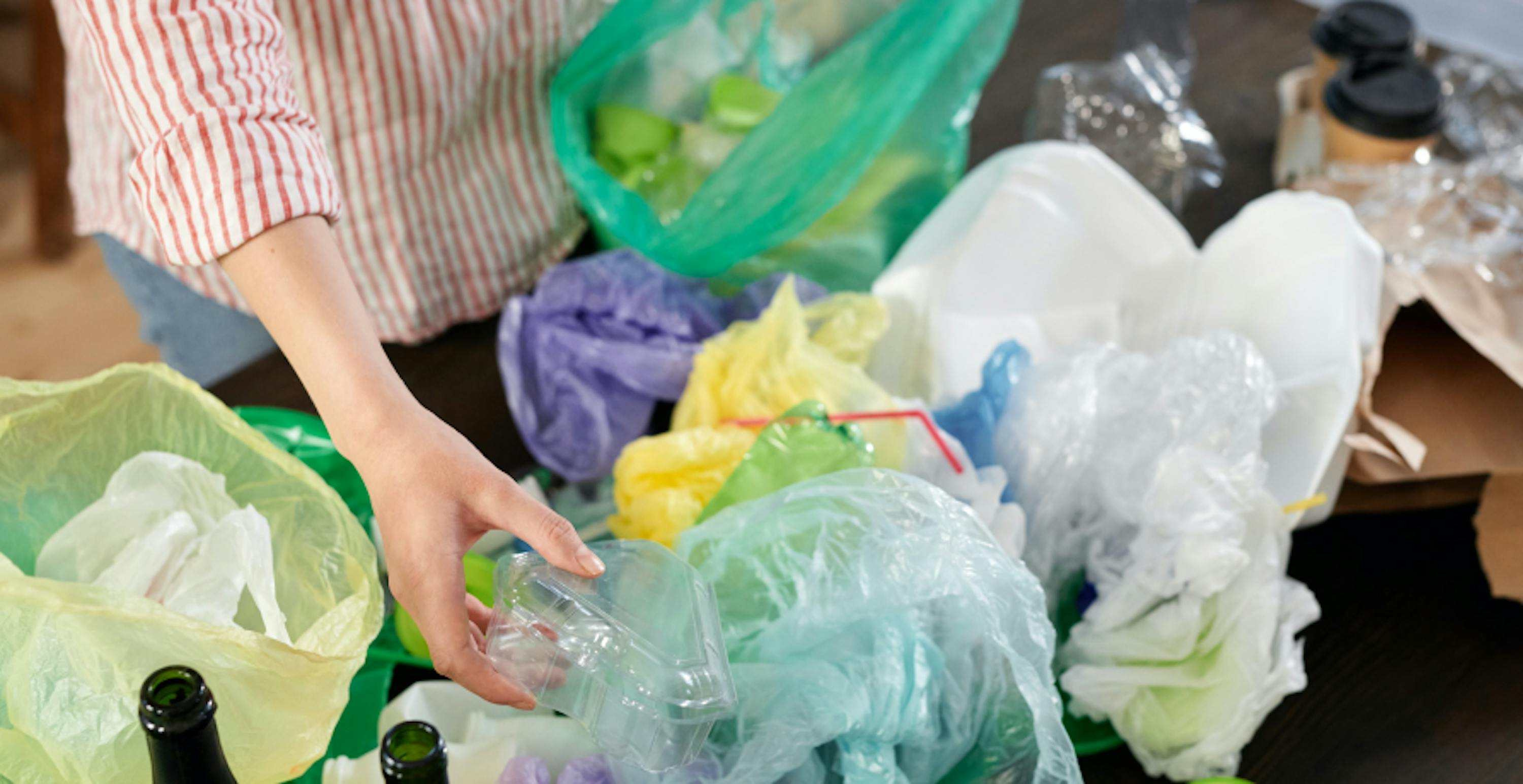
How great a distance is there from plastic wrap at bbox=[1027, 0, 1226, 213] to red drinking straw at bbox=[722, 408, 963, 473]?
1.57ft

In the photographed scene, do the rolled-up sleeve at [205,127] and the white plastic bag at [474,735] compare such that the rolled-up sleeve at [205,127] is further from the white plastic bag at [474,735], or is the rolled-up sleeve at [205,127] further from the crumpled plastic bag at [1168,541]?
the crumpled plastic bag at [1168,541]

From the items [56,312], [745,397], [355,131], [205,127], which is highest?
[205,127]

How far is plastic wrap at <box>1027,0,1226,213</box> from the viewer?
1.20 m

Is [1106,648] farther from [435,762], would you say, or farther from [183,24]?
[183,24]

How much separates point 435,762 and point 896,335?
57 cm

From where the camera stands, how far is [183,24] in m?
0.69

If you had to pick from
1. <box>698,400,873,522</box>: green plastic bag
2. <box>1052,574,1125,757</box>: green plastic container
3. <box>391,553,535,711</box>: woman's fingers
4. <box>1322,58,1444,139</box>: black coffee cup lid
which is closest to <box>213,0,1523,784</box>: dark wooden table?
<box>1052,574,1125,757</box>: green plastic container

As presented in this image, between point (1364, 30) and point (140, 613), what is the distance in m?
1.13

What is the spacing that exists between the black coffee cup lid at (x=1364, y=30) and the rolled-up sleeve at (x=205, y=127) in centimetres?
94

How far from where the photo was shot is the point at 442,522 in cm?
59

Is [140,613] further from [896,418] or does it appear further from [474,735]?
[896,418]

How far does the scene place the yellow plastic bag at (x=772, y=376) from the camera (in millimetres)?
861

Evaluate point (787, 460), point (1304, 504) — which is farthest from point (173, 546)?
point (1304, 504)

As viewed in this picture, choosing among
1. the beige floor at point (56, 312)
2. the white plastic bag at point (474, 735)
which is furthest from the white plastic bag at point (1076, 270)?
the beige floor at point (56, 312)
